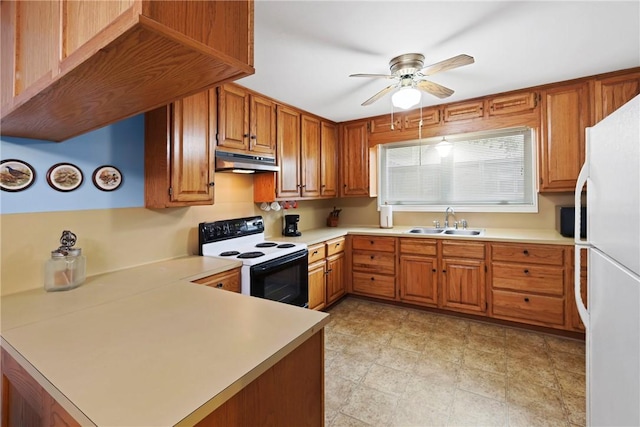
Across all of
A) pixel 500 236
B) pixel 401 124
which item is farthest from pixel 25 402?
pixel 401 124

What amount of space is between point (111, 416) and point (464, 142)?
3889mm

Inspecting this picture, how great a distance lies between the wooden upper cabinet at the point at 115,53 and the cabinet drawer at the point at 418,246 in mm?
2814

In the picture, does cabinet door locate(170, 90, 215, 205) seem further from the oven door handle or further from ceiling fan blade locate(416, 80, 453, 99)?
ceiling fan blade locate(416, 80, 453, 99)

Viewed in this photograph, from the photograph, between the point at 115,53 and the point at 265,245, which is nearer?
the point at 115,53

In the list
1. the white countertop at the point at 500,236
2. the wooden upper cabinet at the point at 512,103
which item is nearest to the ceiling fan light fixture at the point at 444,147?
the wooden upper cabinet at the point at 512,103

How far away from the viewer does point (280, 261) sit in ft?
7.87

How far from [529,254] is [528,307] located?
0.50 meters

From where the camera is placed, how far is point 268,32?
72.2 inches

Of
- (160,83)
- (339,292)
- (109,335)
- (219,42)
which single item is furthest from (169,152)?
(339,292)

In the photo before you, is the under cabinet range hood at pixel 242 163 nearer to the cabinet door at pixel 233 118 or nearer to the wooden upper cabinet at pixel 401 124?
the cabinet door at pixel 233 118

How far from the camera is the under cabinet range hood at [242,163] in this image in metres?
2.32

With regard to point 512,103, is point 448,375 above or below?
below

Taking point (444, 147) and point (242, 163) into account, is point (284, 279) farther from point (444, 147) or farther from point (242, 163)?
point (444, 147)

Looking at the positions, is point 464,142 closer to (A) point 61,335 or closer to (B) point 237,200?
(B) point 237,200
